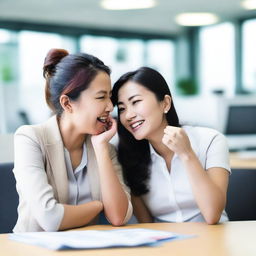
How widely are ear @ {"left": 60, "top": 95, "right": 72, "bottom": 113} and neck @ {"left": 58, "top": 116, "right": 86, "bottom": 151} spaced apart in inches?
2.1

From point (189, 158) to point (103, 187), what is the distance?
1.07ft

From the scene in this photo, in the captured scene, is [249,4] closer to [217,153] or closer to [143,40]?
[143,40]

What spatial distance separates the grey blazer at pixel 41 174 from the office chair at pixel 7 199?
127mm

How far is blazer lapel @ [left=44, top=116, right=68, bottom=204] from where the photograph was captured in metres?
1.87

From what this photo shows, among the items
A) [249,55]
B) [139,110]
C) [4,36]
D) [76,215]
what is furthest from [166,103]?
[249,55]

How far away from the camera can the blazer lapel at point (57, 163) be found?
1.87 m

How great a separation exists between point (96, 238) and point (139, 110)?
696 mm

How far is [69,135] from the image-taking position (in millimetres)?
1979

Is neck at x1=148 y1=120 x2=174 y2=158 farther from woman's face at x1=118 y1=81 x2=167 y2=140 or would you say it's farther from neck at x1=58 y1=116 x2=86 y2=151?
neck at x1=58 y1=116 x2=86 y2=151

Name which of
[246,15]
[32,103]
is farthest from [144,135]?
[246,15]

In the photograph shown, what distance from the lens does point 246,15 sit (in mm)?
10328

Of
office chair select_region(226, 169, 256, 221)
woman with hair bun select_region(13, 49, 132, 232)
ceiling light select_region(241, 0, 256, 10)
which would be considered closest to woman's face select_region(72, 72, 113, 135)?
woman with hair bun select_region(13, 49, 132, 232)

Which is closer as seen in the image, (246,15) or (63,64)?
(63,64)

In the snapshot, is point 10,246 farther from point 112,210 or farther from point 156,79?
point 156,79
